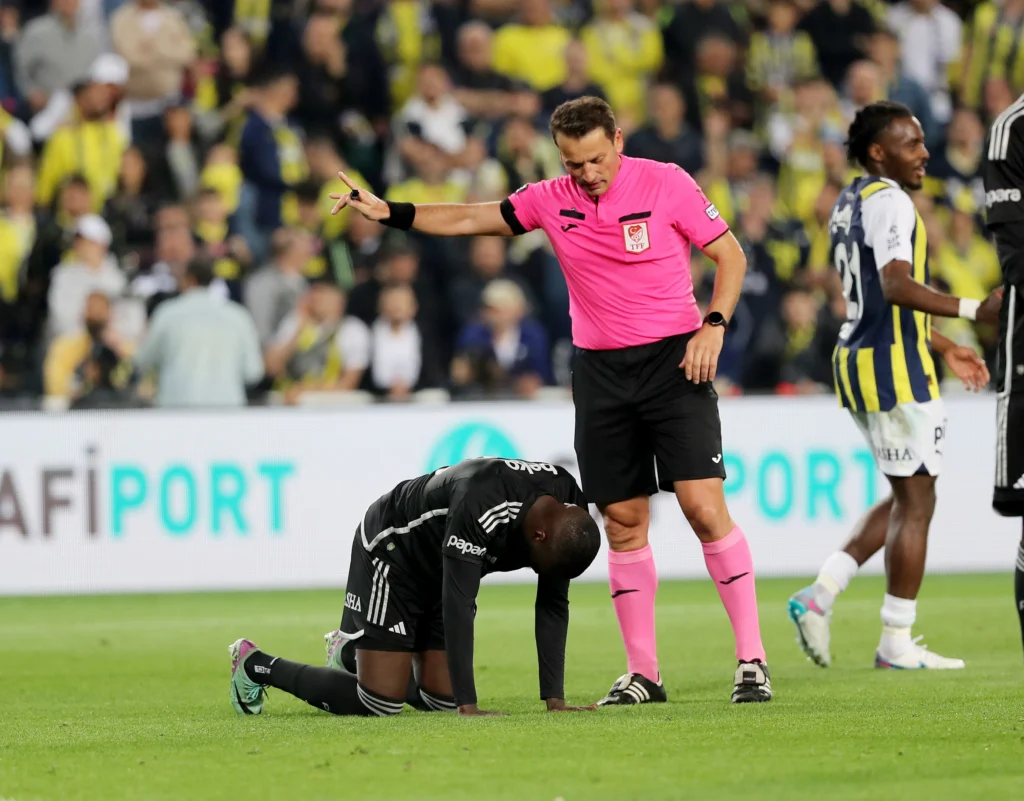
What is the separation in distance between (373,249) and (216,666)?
6.62m

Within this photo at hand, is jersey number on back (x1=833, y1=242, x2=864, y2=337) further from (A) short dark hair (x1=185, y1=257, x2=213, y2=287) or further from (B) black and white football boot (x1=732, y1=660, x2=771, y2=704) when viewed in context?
(A) short dark hair (x1=185, y1=257, x2=213, y2=287)

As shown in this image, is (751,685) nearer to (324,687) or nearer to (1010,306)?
(324,687)

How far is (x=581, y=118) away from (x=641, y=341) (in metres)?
0.91

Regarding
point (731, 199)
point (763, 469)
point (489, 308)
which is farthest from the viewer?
point (731, 199)

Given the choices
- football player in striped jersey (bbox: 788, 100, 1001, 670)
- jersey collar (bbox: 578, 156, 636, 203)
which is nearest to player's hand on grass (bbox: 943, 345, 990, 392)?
football player in striped jersey (bbox: 788, 100, 1001, 670)

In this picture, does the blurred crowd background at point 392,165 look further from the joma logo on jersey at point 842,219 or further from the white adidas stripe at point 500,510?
the white adidas stripe at point 500,510

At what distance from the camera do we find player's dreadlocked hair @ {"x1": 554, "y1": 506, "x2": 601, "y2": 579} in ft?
18.9

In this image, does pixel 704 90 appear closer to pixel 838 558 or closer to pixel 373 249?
pixel 373 249

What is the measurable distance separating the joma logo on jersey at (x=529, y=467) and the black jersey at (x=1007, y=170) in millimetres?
1778

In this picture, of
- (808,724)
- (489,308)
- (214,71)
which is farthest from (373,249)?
(808,724)

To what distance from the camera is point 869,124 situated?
7.96 meters

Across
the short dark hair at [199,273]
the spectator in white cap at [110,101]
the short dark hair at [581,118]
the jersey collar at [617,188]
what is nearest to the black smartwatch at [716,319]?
the jersey collar at [617,188]

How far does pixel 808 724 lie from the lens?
18.5 feet

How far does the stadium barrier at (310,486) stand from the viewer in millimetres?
12039
